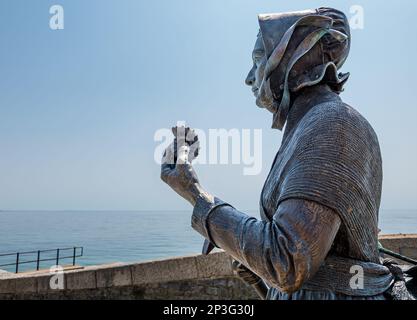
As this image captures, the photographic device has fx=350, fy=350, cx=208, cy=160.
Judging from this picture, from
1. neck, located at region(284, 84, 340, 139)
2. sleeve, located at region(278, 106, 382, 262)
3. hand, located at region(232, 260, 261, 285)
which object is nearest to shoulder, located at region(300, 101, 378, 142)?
sleeve, located at region(278, 106, 382, 262)

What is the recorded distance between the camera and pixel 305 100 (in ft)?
6.55

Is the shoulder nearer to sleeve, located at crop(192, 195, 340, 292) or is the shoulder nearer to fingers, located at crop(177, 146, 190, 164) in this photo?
sleeve, located at crop(192, 195, 340, 292)

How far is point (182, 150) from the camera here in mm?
1913

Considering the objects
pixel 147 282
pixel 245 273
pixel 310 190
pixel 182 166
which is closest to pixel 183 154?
pixel 182 166

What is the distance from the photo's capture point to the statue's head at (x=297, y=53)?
1939 mm

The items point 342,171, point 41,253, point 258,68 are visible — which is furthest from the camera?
point 41,253

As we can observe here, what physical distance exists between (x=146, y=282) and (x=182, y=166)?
5667mm

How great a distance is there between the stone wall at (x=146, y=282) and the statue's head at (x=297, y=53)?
16.4 ft

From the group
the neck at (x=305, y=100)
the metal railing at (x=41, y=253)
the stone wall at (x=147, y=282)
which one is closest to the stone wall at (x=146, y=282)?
the stone wall at (x=147, y=282)

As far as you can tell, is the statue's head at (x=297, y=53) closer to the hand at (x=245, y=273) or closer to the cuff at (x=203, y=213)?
the cuff at (x=203, y=213)

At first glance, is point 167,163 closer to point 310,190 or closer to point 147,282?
point 310,190

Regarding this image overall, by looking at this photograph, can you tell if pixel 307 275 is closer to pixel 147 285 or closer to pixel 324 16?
pixel 324 16

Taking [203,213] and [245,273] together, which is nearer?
[203,213]
